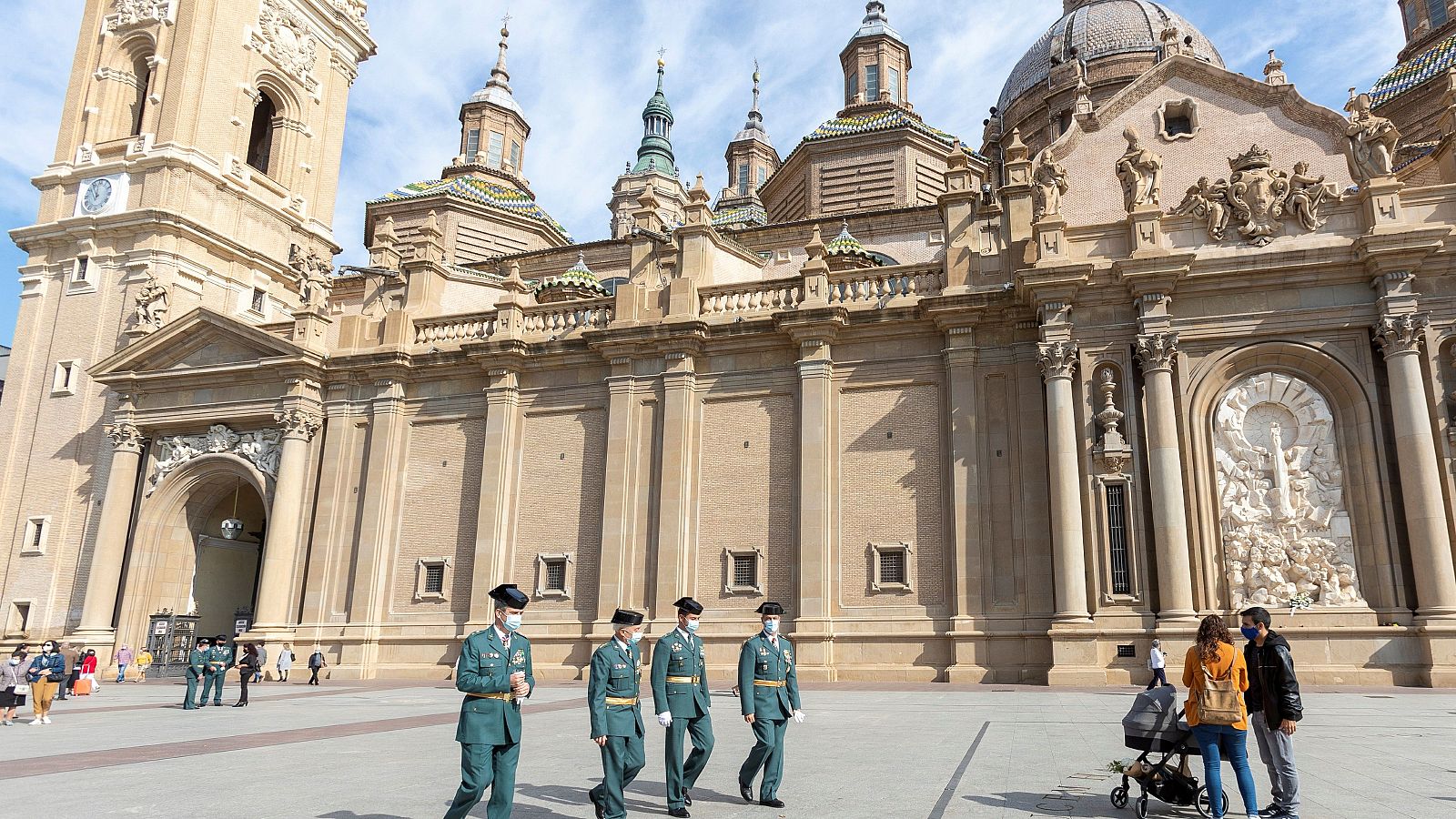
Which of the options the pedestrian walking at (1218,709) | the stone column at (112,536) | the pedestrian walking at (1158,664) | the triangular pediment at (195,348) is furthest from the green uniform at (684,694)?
the stone column at (112,536)

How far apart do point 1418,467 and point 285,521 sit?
1084 inches

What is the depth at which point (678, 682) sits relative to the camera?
8.81 metres

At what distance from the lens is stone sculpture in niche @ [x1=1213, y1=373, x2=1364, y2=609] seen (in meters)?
20.5

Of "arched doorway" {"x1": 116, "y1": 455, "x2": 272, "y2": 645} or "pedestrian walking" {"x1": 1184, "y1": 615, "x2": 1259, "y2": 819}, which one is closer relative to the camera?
"pedestrian walking" {"x1": 1184, "y1": 615, "x2": 1259, "y2": 819}

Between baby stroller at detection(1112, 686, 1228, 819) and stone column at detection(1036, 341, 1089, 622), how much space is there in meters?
12.8

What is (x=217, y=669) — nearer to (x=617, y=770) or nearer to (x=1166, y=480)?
(x=617, y=770)

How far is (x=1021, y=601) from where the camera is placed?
2225 centimetres

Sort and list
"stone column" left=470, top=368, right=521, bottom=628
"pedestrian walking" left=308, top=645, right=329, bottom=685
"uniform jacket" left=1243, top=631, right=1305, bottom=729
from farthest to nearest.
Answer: "stone column" left=470, top=368, right=521, bottom=628 < "pedestrian walking" left=308, top=645, right=329, bottom=685 < "uniform jacket" left=1243, top=631, right=1305, bottom=729

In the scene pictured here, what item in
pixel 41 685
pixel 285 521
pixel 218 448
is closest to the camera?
pixel 41 685

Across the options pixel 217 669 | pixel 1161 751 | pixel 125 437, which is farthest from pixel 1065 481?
pixel 125 437

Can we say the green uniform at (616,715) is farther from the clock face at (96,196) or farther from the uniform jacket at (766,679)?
the clock face at (96,196)

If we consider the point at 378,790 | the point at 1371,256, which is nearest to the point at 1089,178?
the point at 1371,256

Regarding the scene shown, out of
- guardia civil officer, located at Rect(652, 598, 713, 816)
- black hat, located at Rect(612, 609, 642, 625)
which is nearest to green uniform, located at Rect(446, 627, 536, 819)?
black hat, located at Rect(612, 609, 642, 625)

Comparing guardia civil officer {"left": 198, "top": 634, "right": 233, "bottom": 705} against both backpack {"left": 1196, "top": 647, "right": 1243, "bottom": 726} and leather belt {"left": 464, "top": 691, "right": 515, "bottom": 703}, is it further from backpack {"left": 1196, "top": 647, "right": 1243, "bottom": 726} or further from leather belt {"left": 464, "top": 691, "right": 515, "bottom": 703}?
backpack {"left": 1196, "top": 647, "right": 1243, "bottom": 726}
